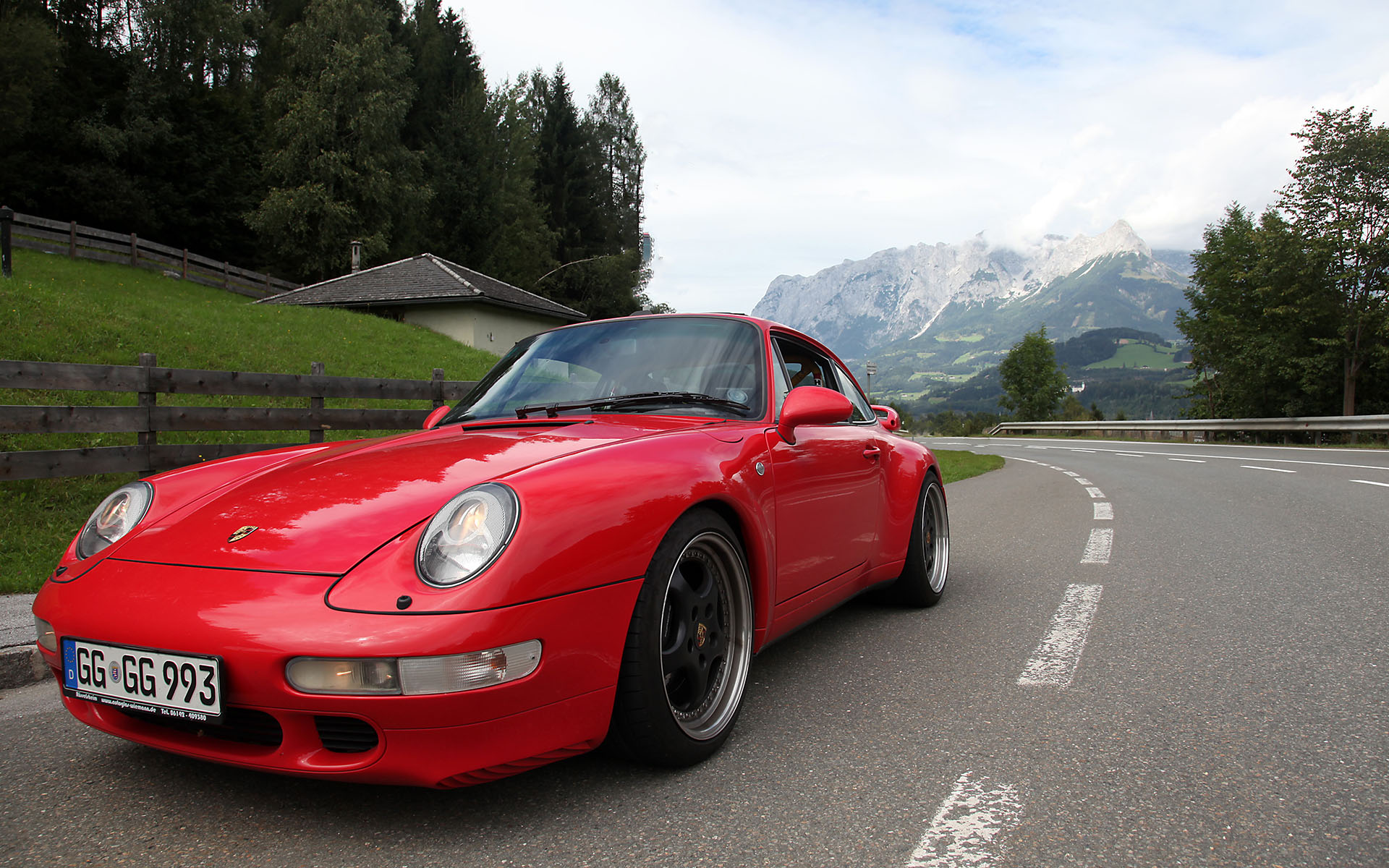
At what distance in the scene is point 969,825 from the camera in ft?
6.53

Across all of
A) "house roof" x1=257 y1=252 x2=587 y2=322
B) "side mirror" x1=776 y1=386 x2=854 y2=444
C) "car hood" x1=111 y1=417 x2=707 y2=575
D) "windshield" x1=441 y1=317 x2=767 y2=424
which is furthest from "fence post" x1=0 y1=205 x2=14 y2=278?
"side mirror" x1=776 y1=386 x2=854 y2=444

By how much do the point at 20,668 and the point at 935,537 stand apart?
4072 millimetres

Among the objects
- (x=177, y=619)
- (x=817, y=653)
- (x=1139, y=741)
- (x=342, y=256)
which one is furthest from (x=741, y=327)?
(x=342, y=256)

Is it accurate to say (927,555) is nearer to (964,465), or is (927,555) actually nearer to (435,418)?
(435,418)

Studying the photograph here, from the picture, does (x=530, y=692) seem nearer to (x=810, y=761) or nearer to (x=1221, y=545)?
(x=810, y=761)

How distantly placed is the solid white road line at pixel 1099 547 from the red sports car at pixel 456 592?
3200mm

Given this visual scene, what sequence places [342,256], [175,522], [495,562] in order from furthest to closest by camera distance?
[342,256] < [175,522] < [495,562]

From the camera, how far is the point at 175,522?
2.39 metres

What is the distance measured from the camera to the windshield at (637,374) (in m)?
Answer: 3.14

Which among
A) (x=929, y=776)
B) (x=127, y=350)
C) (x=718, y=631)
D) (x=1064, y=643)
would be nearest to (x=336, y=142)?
(x=127, y=350)

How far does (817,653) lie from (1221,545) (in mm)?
3949

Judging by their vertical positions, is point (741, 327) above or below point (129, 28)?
below

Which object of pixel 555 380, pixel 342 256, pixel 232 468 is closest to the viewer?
pixel 232 468

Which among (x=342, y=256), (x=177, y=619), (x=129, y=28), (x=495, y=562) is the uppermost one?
(x=129, y=28)
